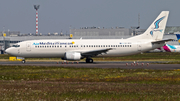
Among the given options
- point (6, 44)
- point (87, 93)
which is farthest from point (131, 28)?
point (87, 93)

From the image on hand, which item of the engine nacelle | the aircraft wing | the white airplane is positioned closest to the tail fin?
the white airplane

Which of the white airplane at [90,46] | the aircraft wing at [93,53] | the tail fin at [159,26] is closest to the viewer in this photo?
the aircraft wing at [93,53]

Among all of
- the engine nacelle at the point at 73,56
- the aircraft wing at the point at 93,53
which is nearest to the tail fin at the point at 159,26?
the aircraft wing at the point at 93,53

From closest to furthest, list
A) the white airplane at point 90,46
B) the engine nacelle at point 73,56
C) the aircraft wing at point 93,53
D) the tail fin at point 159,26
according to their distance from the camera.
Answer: the engine nacelle at point 73,56
the aircraft wing at point 93,53
the white airplane at point 90,46
the tail fin at point 159,26

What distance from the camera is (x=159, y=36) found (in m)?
54.0

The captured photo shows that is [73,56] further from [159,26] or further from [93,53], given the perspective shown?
[159,26]

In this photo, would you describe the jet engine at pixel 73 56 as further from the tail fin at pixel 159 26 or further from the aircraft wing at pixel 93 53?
the tail fin at pixel 159 26

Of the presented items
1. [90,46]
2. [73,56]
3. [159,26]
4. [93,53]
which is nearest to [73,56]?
[73,56]

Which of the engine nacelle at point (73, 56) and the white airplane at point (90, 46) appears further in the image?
the white airplane at point (90, 46)

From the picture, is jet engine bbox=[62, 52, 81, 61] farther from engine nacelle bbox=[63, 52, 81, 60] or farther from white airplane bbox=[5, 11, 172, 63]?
white airplane bbox=[5, 11, 172, 63]

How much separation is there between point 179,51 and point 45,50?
2684 inches

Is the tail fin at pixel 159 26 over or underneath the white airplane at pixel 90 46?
over

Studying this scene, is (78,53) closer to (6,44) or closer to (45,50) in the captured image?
(45,50)

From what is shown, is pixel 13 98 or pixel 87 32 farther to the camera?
pixel 87 32
